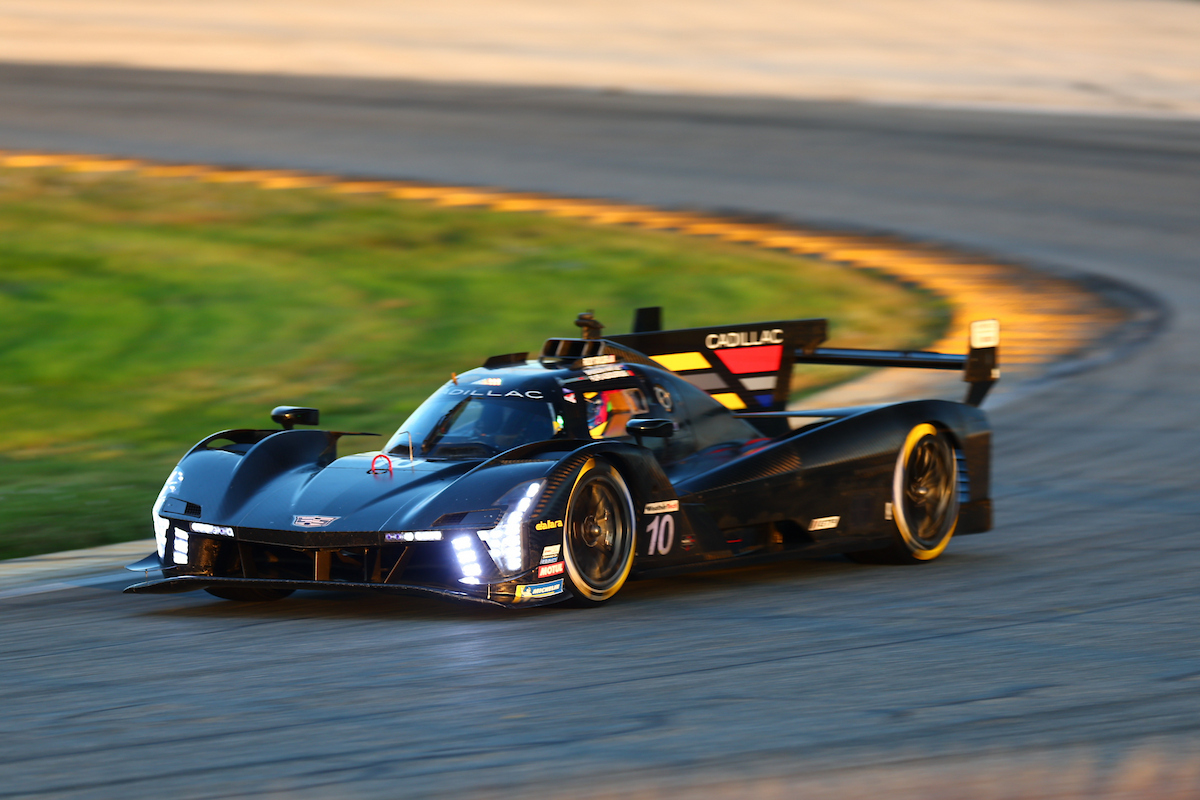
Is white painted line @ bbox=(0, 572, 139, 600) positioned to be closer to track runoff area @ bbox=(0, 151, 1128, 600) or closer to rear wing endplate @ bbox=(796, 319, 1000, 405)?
track runoff area @ bbox=(0, 151, 1128, 600)

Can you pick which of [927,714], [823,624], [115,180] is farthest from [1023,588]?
[115,180]

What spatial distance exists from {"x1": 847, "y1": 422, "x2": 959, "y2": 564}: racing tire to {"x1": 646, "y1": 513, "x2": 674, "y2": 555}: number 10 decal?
5.19 ft

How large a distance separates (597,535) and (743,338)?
299cm

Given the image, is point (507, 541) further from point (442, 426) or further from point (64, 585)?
point (64, 585)

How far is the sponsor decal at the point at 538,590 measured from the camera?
6812 millimetres

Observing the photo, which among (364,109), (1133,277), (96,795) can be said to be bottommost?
(96,795)

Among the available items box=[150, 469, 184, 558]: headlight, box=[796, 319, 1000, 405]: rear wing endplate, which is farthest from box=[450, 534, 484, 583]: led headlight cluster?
box=[796, 319, 1000, 405]: rear wing endplate

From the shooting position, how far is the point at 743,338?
9.90 meters

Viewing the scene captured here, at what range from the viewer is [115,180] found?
23.6 metres

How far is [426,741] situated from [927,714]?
1546 millimetres

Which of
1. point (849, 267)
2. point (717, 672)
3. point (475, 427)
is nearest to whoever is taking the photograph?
point (717, 672)

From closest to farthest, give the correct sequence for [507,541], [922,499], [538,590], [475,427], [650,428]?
[507,541] → [538,590] → [650,428] → [475,427] → [922,499]

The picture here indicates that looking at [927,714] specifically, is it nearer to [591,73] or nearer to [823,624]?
[823,624]

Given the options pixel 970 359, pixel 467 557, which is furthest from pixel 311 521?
pixel 970 359
